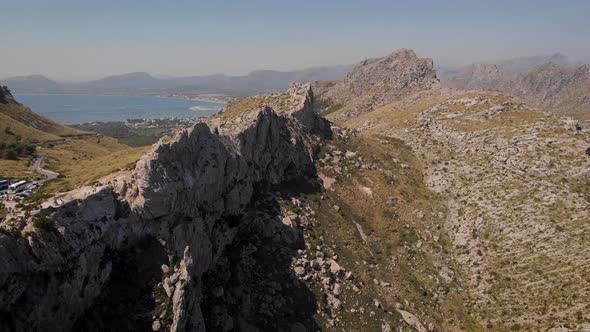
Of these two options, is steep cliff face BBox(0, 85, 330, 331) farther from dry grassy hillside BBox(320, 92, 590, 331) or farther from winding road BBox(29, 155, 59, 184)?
winding road BBox(29, 155, 59, 184)

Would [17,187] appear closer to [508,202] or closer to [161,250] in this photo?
[161,250]

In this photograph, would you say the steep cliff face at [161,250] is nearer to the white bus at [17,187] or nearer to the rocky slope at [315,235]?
the rocky slope at [315,235]

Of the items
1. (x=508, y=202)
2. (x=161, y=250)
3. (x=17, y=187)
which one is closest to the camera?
(x=161, y=250)

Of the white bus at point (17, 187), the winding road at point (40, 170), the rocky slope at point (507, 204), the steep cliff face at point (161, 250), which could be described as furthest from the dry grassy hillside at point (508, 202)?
the white bus at point (17, 187)

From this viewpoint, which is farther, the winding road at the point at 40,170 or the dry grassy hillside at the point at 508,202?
the winding road at the point at 40,170

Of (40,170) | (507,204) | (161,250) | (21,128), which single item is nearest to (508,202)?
(507,204)

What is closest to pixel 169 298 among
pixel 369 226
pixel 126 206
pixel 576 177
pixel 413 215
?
pixel 126 206

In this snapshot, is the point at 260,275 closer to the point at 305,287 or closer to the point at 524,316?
the point at 305,287

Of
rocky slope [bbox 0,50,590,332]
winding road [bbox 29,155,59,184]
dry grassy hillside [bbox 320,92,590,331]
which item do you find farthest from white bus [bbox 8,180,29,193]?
dry grassy hillside [bbox 320,92,590,331]
